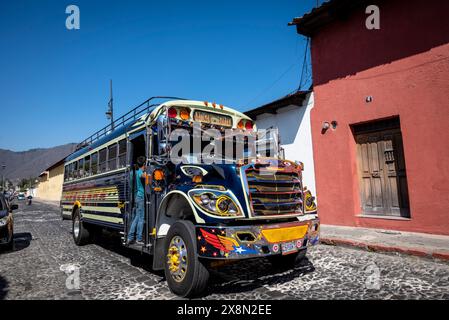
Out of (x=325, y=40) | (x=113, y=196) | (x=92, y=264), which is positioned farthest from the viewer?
(x=325, y=40)

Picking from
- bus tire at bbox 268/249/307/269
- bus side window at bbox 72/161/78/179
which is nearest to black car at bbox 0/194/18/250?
bus side window at bbox 72/161/78/179

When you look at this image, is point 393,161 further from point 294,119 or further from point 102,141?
point 102,141

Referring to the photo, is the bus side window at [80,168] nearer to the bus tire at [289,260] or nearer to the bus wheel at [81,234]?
the bus wheel at [81,234]

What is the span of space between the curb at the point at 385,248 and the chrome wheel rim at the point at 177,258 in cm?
446

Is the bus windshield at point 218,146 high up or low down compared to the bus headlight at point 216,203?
up

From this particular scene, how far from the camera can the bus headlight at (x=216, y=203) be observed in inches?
144

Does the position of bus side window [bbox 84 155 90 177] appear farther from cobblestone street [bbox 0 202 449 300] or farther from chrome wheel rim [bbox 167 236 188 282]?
chrome wheel rim [bbox 167 236 188 282]

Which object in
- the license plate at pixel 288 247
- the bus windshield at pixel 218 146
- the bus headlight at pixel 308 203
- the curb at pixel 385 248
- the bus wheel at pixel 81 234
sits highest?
the bus windshield at pixel 218 146

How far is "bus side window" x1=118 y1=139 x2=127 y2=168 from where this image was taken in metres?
6.06

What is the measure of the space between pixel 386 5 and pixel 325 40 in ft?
6.29

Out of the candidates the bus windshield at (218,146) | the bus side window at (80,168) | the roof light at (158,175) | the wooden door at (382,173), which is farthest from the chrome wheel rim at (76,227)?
the wooden door at (382,173)

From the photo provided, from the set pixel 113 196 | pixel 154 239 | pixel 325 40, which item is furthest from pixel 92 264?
pixel 325 40

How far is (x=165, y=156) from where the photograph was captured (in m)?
4.50

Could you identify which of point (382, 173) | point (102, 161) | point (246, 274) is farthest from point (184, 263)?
point (382, 173)
